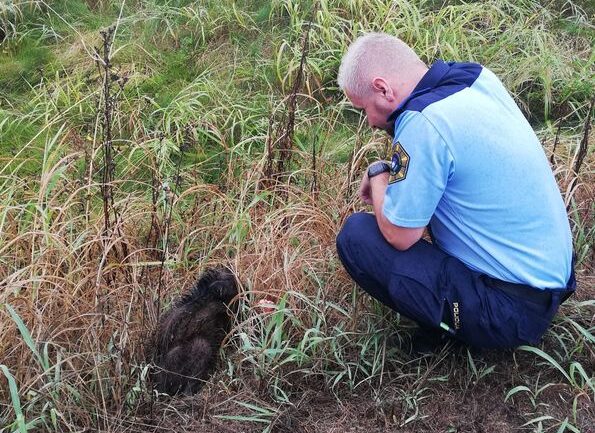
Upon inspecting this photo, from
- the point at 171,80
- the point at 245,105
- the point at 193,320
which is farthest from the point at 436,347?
the point at 171,80

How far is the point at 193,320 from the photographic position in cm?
257

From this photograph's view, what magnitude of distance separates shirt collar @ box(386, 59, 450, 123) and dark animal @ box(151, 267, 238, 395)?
3.01 ft

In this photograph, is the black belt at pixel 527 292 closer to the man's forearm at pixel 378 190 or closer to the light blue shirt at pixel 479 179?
the light blue shirt at pixel 479 179

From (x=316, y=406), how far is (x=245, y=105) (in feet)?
7.66

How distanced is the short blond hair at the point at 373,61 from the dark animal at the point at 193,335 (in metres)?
0.87

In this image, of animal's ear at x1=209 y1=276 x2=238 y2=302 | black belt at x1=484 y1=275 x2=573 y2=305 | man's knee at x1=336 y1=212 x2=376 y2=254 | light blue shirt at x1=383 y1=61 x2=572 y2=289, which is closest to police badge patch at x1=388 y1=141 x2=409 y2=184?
light blue shirt at x1=383 y1=61 x2=572 y2=289

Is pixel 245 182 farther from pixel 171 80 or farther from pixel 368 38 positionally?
pixel 171 80

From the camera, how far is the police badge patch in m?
2.15

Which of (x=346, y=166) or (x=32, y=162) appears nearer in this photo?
(x=346, y=166)

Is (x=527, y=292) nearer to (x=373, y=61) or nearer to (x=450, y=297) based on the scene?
(x=450, y=297)

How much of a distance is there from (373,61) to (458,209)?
0.54 meters

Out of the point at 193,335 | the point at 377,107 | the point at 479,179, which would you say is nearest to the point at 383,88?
the point at 377,107

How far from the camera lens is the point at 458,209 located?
228 centimetres

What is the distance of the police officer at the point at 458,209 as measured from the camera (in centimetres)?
215
